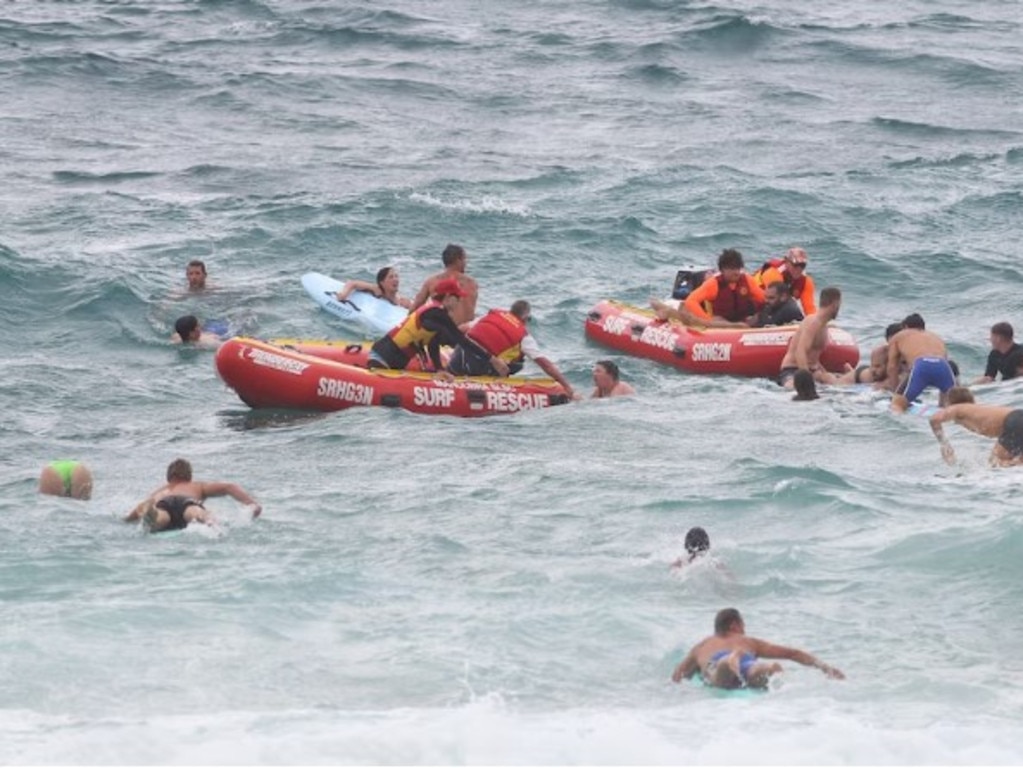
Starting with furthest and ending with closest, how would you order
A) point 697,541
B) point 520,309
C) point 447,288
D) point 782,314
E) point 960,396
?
point 782,314
point 520,309
point 447,288
point 960,396
point 697,541

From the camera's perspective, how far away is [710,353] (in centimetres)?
1827

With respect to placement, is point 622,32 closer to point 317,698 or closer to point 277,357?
point 277,357

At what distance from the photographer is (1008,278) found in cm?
2250

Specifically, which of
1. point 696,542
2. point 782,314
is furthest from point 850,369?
point 696,542

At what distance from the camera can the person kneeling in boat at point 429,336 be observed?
16.5 m

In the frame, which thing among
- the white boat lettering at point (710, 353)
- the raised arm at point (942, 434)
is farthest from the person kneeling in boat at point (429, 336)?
the raised arm at point (942, 434)

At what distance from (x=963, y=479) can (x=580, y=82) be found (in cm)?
1906

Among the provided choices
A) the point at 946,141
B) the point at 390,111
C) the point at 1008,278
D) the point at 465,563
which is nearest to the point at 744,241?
the point at 1008,278

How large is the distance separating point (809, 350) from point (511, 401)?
287 centimetres

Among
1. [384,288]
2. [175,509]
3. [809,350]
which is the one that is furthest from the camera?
[384,288]

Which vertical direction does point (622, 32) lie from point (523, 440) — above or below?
above

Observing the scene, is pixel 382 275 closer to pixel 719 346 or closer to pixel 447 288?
pixel 447 288

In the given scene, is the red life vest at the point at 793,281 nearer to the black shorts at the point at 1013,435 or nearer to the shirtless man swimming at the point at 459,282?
the shirtless man swimming at the point at 459,282

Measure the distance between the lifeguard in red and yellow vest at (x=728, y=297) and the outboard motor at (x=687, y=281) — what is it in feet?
2.90
